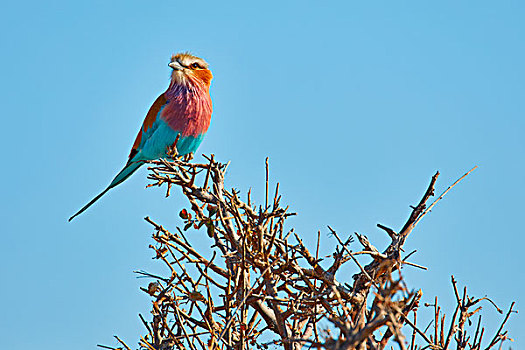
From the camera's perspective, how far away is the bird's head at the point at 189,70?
5297 mm

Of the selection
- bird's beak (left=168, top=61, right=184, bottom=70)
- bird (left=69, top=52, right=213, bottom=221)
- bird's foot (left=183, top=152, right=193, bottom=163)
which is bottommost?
bird's foot (left=183, top=152, right=193, bottom=163)

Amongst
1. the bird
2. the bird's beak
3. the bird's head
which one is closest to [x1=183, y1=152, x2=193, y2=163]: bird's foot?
the bird

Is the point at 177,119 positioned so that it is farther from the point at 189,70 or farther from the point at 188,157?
the point at 189,70

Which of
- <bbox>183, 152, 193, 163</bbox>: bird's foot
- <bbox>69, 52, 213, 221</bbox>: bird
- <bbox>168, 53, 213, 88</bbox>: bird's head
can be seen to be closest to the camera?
<bbox>183, 152, 193, 163</bbox>: bird's foot

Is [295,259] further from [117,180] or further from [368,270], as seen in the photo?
[117,180]

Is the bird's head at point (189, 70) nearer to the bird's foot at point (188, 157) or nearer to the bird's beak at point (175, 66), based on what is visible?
the bird's beak at point (175, 66)

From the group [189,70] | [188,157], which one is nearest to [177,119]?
[188,157]

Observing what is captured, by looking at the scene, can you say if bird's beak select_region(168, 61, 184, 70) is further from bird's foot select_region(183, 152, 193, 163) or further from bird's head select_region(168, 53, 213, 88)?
bird's foot select_region(183, 152, 193, 163)

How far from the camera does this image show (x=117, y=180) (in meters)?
5.24

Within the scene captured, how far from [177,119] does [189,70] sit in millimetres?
579

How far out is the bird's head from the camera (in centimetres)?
530

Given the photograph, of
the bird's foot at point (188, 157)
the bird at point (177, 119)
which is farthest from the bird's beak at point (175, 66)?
the bird's foot at point (188, 157)

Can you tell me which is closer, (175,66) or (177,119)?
(177,119)

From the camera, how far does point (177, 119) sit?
16.4 feet
